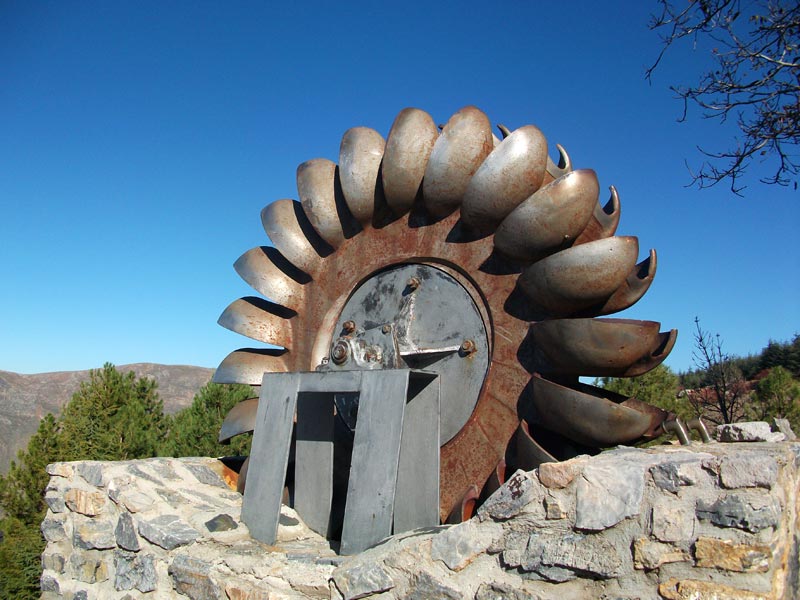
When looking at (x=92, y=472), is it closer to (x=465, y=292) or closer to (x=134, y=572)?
(x=134, y=572)

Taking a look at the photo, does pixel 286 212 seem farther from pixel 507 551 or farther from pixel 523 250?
pixel 507 551

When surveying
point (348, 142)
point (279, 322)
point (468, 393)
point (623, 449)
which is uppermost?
point (348, 142)

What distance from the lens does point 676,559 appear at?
2074mm

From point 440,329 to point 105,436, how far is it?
4.63 meters

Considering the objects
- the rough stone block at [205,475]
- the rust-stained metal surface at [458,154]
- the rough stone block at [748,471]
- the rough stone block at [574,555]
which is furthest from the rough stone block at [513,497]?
the rough stone block at [205,475]

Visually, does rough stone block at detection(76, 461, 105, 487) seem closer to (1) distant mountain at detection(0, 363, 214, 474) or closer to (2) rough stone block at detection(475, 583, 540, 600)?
(2) rough stone block at detection(475, 583, 540, 600)

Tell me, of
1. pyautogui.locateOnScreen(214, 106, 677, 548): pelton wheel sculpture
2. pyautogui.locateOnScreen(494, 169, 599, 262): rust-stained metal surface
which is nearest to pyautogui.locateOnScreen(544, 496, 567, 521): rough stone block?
pyautogui.locateOnScreen(214, 106, 677, 548): pelton wheel sculpture

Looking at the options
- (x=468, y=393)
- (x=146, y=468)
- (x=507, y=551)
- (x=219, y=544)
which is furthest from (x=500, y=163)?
(x=146, y=468)

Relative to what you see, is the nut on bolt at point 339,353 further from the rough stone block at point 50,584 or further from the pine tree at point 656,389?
the pine tree at point 656,389

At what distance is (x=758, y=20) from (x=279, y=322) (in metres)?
5.14

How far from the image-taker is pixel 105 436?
22.2 ft

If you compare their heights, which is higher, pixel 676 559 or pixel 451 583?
pixel 676 559

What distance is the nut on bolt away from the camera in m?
3.51

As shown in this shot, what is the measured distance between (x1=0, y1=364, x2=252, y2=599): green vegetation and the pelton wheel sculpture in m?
3.08
